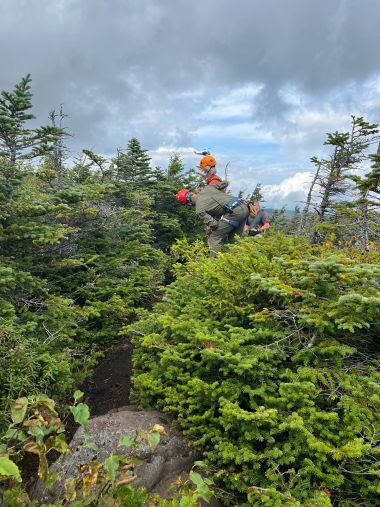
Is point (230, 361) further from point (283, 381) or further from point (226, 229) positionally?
point (226, 229)

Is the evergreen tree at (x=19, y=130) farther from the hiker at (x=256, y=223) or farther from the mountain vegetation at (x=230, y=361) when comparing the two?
the hiker at (x=256, y=223)

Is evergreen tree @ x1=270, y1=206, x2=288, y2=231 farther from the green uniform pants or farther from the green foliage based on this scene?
the green foliage

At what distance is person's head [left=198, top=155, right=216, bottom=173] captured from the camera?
9168mm

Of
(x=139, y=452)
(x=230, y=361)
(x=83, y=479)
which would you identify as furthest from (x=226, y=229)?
(x=83, y=479)

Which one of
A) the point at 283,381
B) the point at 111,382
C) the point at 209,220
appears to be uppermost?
the point at 209,220

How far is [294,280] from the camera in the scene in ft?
16.1

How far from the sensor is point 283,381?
4191 mm

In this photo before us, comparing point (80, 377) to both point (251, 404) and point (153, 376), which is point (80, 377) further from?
point (251, 404)

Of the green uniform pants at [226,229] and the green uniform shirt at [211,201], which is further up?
the green uniform shirt at [211,201]

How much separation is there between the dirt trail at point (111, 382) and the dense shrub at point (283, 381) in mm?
1533

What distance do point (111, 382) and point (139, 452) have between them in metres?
3.06

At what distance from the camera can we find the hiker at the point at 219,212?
29.2 ft

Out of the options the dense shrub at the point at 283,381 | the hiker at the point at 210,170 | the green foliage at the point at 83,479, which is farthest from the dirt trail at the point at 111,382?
the hiker at the point at 210,170

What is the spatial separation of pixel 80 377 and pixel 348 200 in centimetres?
1558
